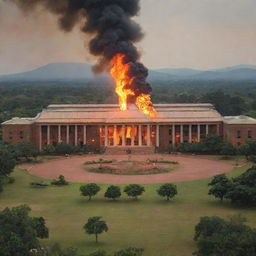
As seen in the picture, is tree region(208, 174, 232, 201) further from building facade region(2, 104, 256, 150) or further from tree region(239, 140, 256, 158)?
building facade region(2, 104, 256, 150)

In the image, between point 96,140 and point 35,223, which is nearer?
point 35,223

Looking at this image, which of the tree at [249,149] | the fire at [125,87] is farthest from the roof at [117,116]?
the tree at [249,149]

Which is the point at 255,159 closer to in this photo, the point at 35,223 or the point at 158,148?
the point at 158,148

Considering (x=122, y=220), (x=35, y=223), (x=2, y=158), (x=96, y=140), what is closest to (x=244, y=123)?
(x=96, y=140)

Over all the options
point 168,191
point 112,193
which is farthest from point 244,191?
point 112,193

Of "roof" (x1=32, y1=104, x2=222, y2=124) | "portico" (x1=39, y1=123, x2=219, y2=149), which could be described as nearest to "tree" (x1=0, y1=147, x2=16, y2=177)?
"roof" (x1=32, y1=104, x2=222, y2=124)

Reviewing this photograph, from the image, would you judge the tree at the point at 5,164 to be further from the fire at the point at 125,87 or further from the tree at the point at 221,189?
the fire at the point at 125,87
